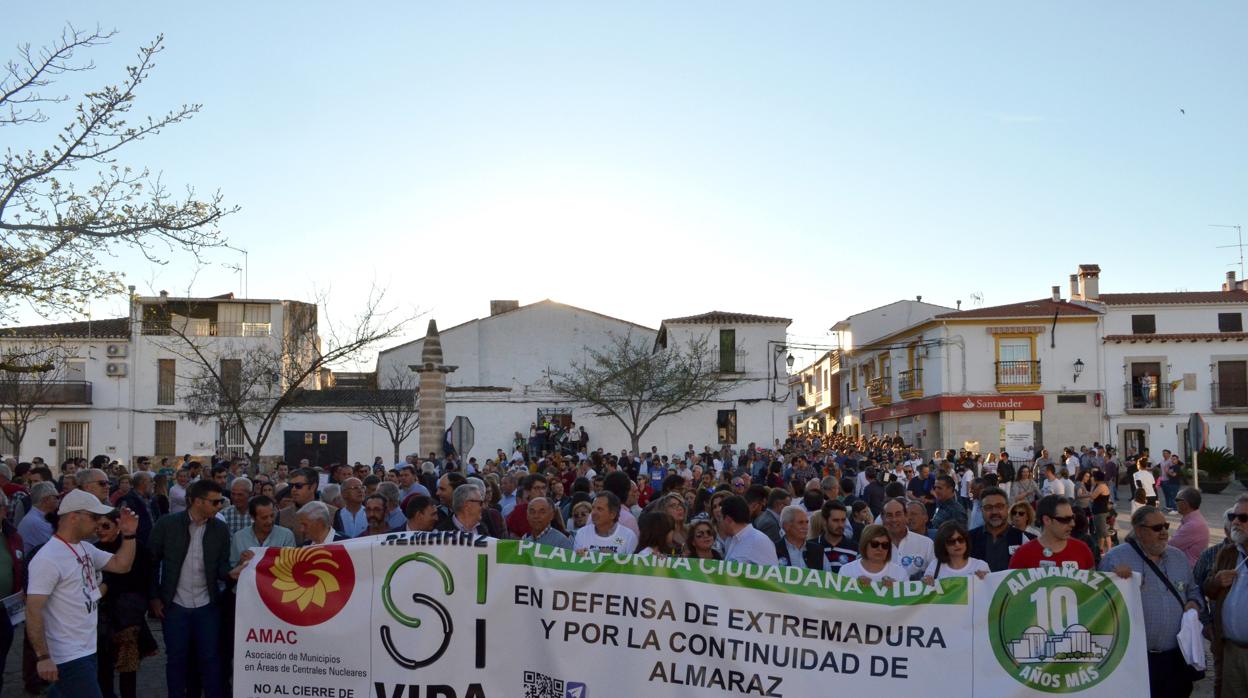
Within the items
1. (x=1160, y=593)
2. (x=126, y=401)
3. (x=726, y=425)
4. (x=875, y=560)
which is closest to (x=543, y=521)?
(x=875, y=560)

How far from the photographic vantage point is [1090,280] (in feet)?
174

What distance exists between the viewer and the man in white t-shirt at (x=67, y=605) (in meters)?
6.18

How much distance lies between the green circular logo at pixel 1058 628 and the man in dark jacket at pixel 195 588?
5206 millimetres

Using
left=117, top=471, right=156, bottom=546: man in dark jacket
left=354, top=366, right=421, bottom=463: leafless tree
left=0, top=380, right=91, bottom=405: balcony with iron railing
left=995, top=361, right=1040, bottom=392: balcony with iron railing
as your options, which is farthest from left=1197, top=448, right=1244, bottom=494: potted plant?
left=0, top=380, right=91, bottom=405: balcony with iron railing

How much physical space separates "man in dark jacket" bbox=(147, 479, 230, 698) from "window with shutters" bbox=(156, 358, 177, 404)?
4673 centimetres

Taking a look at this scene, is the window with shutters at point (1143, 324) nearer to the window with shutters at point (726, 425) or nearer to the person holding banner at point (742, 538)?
the window with shutters at point (726, 425)

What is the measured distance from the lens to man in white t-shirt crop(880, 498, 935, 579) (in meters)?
8.42

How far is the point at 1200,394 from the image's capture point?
48906mm

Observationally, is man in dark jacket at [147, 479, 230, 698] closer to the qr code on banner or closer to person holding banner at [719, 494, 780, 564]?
the qr code on banner

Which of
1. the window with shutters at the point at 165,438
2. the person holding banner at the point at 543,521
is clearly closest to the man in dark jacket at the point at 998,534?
the person holding banner at the point at 543,521

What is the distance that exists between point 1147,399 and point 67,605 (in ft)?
164

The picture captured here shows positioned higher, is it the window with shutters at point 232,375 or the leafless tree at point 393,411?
the window with shutters at point 232,375

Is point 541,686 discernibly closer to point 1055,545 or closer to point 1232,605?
point 1055,545

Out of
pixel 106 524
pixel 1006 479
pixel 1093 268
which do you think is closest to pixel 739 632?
pixel 106 524
